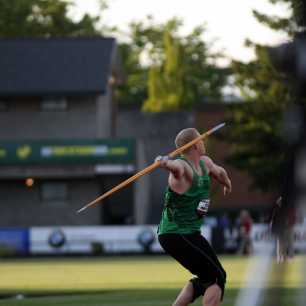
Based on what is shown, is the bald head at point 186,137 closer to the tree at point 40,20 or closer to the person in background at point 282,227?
the person in background at point 282,227

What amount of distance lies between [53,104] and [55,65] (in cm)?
182

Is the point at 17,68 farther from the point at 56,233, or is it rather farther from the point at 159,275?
the point at 159,275

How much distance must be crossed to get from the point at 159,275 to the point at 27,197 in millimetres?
26309

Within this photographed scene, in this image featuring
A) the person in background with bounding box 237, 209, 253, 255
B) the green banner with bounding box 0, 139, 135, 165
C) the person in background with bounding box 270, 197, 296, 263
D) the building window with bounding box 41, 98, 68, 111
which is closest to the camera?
the person in background with bounding box 270, 197, 296, 263

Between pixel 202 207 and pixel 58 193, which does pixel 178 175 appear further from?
pixel 58 193

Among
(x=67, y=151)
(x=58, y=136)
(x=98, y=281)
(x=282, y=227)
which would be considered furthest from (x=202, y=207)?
(x=58, y=136)

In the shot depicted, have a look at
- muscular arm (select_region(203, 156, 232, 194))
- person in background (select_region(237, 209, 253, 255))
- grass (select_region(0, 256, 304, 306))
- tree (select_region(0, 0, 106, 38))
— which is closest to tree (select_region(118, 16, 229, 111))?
tree (select_region(0, 0, 106, 38))

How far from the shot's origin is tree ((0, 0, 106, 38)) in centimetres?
7538

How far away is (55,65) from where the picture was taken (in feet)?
179

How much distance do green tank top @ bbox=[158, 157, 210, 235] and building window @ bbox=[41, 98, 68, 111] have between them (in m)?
43.4

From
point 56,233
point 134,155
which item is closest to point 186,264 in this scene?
point 56,233

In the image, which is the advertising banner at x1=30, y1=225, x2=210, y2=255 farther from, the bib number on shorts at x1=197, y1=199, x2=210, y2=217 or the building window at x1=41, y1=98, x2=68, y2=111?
the bib number on shorts at x1=197, y1=199, x2=210, y2=217

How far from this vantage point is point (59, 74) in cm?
5372

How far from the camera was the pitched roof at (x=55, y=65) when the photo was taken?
53031 millimetres
